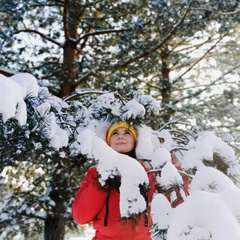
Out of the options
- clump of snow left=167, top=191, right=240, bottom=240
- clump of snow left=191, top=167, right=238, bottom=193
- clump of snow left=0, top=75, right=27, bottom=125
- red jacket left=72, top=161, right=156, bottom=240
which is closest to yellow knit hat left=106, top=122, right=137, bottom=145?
red jacket left=72, top=161, right=156, bottom=240

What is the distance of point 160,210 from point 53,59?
5453mm

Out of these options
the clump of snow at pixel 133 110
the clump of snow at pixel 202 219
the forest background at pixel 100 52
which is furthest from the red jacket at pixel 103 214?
the forest background at pixel 100 52

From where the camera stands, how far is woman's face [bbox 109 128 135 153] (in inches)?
93.5

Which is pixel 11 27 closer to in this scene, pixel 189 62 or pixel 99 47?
pixel 99 47

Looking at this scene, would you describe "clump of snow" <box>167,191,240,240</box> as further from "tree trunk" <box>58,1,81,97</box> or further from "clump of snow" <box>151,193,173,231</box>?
"tree trunk" <box>58,1,81,97</box>

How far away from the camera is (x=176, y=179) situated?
1281 millimetres

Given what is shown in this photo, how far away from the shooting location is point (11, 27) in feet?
19.1

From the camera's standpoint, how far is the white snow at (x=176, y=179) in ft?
3.16

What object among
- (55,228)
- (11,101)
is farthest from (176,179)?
(55,228)

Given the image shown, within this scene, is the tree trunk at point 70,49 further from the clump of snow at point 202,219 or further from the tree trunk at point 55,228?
the clump of snow at point 202,219

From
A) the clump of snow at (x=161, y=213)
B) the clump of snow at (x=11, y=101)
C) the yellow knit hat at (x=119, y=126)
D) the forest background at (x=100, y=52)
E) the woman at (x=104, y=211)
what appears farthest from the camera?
the forest background at (x=100, y=52)

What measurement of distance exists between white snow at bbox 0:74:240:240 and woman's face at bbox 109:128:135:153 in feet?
1.38

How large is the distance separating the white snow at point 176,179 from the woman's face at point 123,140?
1.38ft

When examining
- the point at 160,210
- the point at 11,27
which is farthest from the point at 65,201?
the point at 160,210
